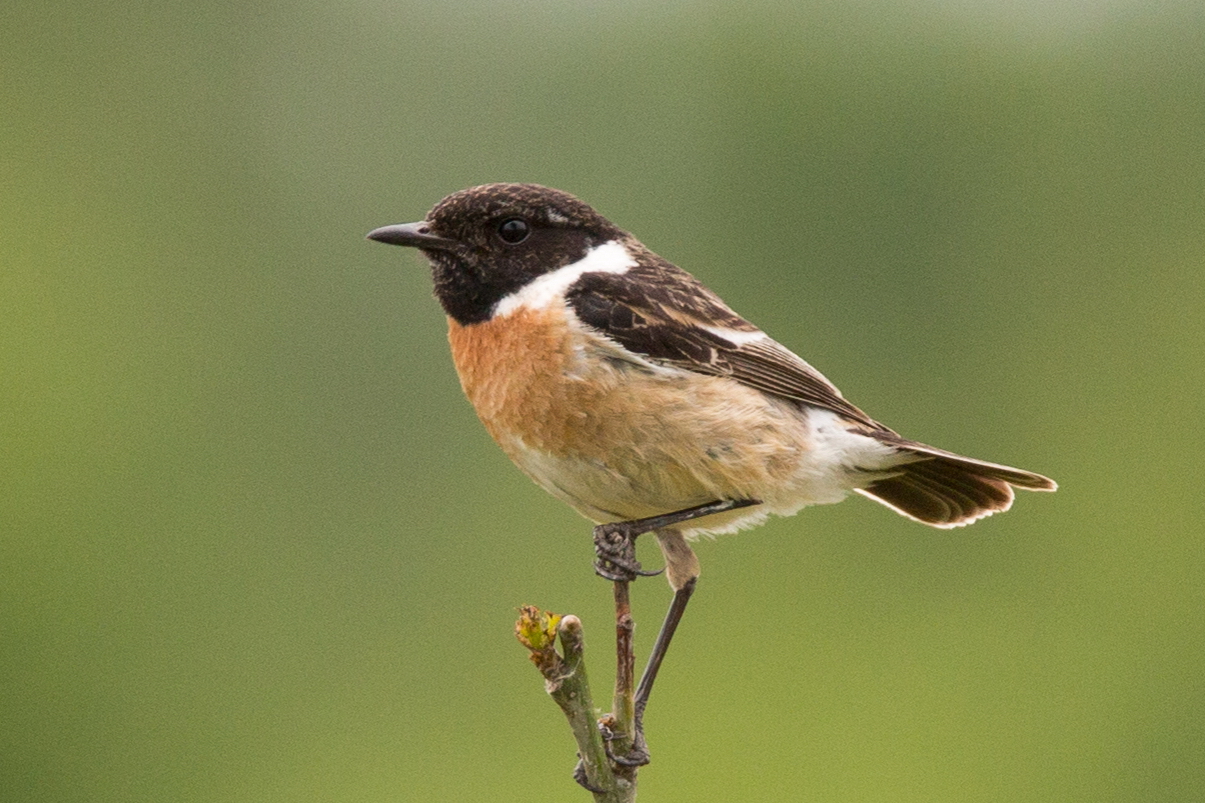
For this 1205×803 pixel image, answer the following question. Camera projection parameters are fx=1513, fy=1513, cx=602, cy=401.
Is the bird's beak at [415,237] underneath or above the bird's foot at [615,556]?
above

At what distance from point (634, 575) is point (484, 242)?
4.37 feet

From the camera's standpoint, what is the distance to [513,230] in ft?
15.7

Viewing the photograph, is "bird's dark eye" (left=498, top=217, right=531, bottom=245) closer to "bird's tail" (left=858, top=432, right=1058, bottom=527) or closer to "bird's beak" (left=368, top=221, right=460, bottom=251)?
"bird's beak" (left=368, top=221, right=460, bottom=251)

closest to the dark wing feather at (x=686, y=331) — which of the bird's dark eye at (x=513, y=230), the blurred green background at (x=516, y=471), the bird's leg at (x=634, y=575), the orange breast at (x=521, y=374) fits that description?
the orange breast at (x=521, y=374)

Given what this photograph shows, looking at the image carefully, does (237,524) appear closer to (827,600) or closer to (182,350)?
(182,350)

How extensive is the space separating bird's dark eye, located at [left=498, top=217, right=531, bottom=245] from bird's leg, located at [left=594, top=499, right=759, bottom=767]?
995 mm

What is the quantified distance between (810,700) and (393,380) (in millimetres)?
6305

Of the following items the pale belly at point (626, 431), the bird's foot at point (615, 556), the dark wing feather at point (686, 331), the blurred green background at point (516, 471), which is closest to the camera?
the bird's foot at point (615, 556)

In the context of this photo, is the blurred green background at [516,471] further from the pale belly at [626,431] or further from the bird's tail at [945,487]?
the pale belly at [626,431]

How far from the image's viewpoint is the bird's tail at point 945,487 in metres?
4.74

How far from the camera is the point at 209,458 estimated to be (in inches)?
521

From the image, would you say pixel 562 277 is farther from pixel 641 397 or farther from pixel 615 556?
pixel 615 556

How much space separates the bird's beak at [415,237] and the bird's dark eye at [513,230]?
154mm

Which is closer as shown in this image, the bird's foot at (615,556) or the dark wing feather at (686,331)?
the bird's foot at (615,556)
